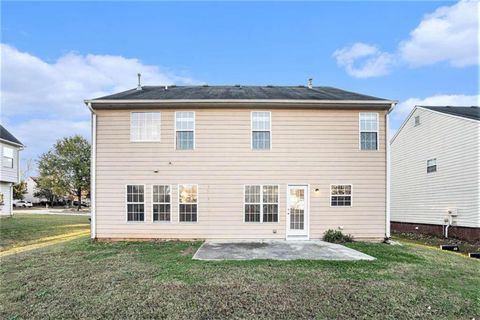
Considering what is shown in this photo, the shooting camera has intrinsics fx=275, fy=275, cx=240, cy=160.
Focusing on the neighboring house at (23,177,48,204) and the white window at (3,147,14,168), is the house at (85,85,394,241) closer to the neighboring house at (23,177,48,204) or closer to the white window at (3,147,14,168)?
the white window at (3,147,14,168)

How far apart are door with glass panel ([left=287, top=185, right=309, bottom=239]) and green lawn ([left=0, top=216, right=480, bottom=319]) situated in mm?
2915

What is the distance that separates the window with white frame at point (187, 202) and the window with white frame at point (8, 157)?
56.2 ft

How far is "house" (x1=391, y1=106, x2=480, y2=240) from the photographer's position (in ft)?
38.5

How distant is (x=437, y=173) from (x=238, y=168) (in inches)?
408

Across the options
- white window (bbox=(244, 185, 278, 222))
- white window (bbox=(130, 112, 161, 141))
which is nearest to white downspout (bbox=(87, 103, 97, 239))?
white window (bbox=(130, 112, 161, 141))

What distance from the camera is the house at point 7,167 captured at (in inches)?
761

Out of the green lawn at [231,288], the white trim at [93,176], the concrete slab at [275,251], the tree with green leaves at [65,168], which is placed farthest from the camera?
the tree with green leaves at [65,168]

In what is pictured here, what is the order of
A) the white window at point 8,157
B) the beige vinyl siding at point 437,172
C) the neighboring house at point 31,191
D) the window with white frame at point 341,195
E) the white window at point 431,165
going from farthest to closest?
1. the neighboring house at point 31,191
2. the white window at point 8,157
3. the white window at point 431,165
4. the beige vinyl siding at point 437,172
5. the window with white frame at point 341,195

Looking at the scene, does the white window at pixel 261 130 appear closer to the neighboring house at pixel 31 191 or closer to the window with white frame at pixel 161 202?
the window with white frame at pixel 161 202

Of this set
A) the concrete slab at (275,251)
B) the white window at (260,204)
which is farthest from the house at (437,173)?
the white window at (260,204)

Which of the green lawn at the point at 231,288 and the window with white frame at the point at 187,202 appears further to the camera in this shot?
the window with white frame at the point at 187,202

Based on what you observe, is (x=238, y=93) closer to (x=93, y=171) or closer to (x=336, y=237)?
(x=93, y=171)

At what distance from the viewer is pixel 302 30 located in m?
14.5

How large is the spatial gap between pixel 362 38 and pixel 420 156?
736 cm
